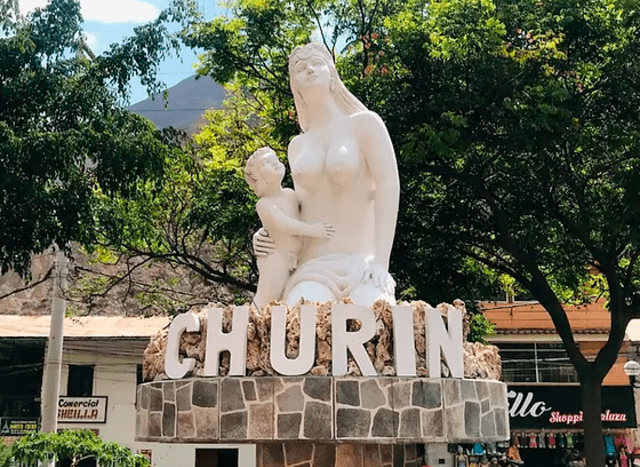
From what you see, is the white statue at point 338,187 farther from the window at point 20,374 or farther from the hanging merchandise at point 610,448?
→ the window at point 20,374

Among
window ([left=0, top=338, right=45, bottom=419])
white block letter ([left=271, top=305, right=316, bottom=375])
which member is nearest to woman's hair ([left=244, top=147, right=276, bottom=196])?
white block letter ([left=271, top=305, right=316, bottom=375])

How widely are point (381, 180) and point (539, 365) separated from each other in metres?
16.8

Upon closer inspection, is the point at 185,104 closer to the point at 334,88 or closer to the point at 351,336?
the point at 334,88

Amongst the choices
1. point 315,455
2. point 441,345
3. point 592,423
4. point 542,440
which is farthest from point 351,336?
point 542,440

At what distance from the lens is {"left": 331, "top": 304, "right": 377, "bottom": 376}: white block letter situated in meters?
5.30

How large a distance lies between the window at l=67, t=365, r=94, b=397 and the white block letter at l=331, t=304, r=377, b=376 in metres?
17.8

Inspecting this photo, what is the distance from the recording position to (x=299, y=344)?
5.37 meters

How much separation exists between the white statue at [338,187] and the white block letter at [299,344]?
0.66 meters

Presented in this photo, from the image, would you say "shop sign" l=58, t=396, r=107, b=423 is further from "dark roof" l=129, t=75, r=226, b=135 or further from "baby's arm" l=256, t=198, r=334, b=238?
"baby's arm" l=256, t=198, r=334, b=238

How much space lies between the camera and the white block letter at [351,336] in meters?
5.30

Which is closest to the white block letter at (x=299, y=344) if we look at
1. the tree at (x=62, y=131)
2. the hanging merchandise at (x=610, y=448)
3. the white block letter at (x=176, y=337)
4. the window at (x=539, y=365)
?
the white block letter at (x=176, y=337)

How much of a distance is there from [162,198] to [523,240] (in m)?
6.77

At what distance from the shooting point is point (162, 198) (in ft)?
48.7

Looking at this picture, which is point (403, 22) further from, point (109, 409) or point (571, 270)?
point (109, 409)
